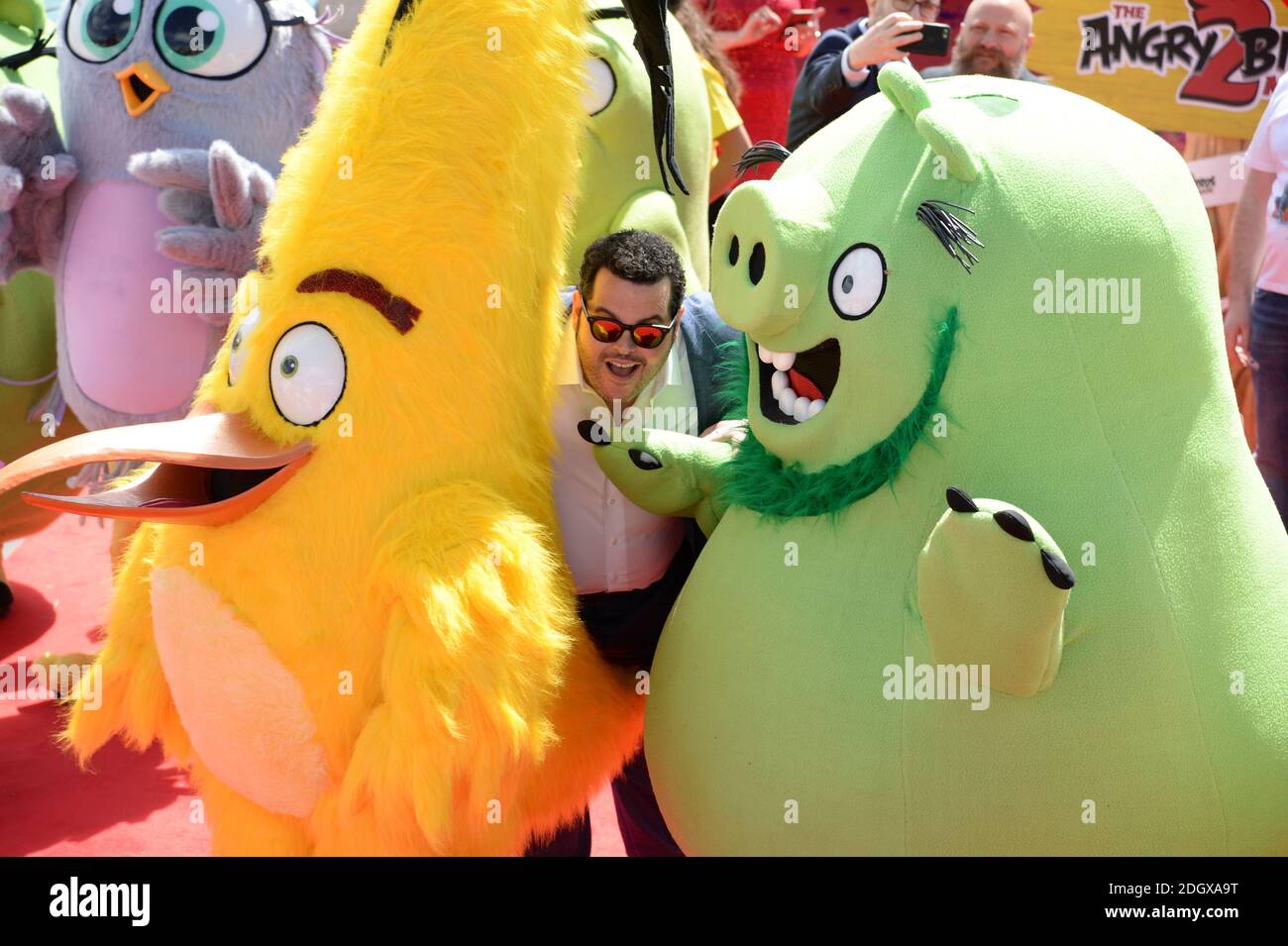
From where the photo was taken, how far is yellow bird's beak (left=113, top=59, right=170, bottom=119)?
326 centimetres

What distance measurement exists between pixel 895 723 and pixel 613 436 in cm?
68

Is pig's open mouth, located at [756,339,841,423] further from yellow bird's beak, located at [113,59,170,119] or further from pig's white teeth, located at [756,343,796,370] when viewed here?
yellow bird's beak, located at [113,59,170,119]

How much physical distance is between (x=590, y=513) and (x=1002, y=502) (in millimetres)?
778

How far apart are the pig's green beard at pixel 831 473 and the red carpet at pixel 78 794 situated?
4.90 feet

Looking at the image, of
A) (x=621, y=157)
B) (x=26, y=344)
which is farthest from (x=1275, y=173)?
(x=26, y=344)

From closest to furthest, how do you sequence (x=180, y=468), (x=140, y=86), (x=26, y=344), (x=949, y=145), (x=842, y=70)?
1. (x=949, y=145)
2. (x=180, y=468)
3. (x=140, y=86)
4. (x=842, y=70)
5. (x=26, y=344)

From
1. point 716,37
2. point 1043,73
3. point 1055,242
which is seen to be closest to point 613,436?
point 1055,242

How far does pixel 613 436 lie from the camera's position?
220 centimetres

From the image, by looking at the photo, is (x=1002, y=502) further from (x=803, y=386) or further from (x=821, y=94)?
(x=821, y=94)

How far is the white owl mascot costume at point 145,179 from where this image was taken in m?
3.24

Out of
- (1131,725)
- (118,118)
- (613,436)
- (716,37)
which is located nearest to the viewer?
(1131,725)

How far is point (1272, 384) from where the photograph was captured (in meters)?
3.61

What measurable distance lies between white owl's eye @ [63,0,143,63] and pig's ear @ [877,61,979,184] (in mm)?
2156

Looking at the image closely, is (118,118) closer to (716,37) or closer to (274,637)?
(274,637)
